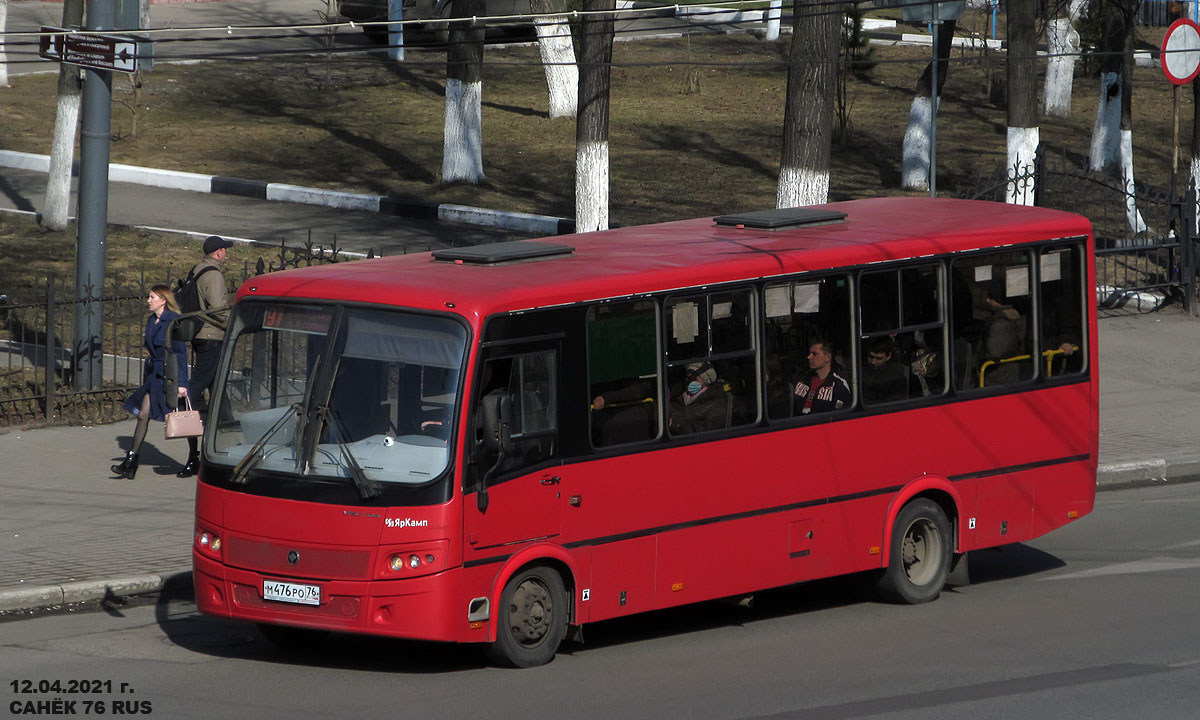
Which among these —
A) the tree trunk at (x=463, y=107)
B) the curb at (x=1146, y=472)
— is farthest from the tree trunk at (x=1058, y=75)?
the curb at (x=1146, y=472)

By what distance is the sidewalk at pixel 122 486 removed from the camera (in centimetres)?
1012

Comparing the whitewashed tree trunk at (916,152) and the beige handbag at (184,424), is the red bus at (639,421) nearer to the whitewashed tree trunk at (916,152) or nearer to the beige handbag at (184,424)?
the beige handbag at (184,424)

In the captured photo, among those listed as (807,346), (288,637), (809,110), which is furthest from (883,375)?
(809,110)

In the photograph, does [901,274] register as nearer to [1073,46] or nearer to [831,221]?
[831,221]

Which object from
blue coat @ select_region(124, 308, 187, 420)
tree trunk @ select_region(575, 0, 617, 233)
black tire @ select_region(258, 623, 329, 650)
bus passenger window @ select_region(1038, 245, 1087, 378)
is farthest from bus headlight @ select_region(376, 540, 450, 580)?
tree trunk @ select_region(575, 0, 617, 233)

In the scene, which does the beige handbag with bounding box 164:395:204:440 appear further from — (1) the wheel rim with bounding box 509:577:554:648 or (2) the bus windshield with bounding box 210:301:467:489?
(1) the wheel rim with bounding box 509:577:554:648

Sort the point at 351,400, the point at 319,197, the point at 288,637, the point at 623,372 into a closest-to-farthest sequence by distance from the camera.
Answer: the point at 351,400, the point at 623,372, the point at 288,637, the point at 319,197

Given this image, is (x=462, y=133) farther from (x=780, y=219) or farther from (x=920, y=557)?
(x=920, y=557)

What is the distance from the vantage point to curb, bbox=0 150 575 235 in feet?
75.9

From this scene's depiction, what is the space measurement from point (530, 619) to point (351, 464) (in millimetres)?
1260

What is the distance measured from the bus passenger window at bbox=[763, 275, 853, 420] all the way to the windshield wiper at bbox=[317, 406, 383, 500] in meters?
2.55

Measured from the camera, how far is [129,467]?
12.8 m

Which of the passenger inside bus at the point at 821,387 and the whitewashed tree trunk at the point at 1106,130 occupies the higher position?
the whitewashed tree trunk at the point at 1106,130

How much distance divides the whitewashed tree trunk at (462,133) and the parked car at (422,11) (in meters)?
6.39
